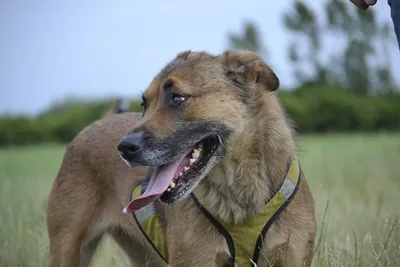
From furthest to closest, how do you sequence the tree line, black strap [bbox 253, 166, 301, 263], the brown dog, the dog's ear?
1. the tree line
2. the dog's ear
3. black strap [bbox 253, 166, 301, 263]
4. the brown dog

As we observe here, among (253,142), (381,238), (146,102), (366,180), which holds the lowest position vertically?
(366,180)

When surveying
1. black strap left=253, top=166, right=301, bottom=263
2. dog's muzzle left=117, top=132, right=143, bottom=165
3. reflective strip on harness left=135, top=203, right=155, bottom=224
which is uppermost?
dog's muzzle left=117, top=132, right=143, bottom=165

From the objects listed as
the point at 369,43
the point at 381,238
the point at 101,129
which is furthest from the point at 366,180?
the point at 369,43

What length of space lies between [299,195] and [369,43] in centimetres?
6372

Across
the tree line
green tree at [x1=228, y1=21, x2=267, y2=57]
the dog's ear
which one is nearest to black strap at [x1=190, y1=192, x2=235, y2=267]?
the dog's ear

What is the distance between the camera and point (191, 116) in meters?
3.88

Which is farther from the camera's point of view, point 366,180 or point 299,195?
point 366,180

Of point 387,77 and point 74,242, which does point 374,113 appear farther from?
point 74,242

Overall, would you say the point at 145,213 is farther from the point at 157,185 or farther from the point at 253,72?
the point at 253,72

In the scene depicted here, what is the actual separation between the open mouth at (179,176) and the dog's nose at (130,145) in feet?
0.87

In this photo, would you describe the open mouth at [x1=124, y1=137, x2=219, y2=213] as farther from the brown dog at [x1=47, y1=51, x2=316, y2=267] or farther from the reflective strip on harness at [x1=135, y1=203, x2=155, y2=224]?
the reflective strip on harness at [x1=135, y1=203, x2=155, y2=224]

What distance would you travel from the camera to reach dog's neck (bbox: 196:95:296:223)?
4078 millimetres

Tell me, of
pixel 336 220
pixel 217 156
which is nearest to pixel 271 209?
pixel 217 156

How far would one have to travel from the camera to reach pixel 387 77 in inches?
2378
